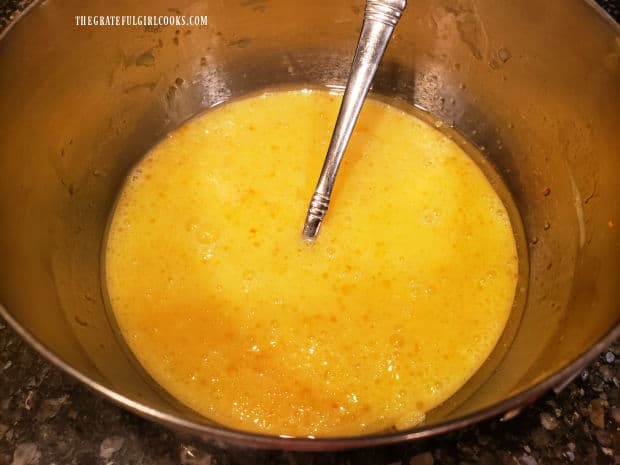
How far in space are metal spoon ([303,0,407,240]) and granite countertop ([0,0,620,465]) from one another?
538 mm

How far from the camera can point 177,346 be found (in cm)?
123

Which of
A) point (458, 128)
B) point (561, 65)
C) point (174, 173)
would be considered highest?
point (561, 65)

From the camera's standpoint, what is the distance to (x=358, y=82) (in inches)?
51.5

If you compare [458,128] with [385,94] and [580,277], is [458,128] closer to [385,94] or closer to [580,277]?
[385,94]

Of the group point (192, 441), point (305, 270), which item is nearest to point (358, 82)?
point (305, 270)

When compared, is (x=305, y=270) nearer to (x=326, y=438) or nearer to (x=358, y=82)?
(x=358, y=82)

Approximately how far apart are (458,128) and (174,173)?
31.8 inches

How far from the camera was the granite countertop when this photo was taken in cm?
106

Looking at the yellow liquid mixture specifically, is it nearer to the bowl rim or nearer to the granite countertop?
the granite countertop

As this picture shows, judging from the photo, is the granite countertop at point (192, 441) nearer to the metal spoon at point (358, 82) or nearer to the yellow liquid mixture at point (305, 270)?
the yellow liquid mixture at point (305, 270)

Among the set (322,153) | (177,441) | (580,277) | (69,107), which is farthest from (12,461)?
(580,277)

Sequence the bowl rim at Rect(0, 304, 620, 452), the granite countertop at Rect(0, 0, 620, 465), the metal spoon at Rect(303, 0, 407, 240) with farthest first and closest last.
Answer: the metal spoon at Rect(303, 0, 407, 240) < the granite countertop at Rect(0, 0, 620, 465) < the bowl rim at Rect(0, 304, 620, 452)

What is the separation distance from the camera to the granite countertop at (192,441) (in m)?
1.06

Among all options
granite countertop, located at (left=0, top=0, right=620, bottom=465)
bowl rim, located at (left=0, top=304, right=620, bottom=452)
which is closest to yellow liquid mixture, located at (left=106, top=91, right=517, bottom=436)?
granite countertop, located at (left=0, top=0, right=620, bottom=465)
